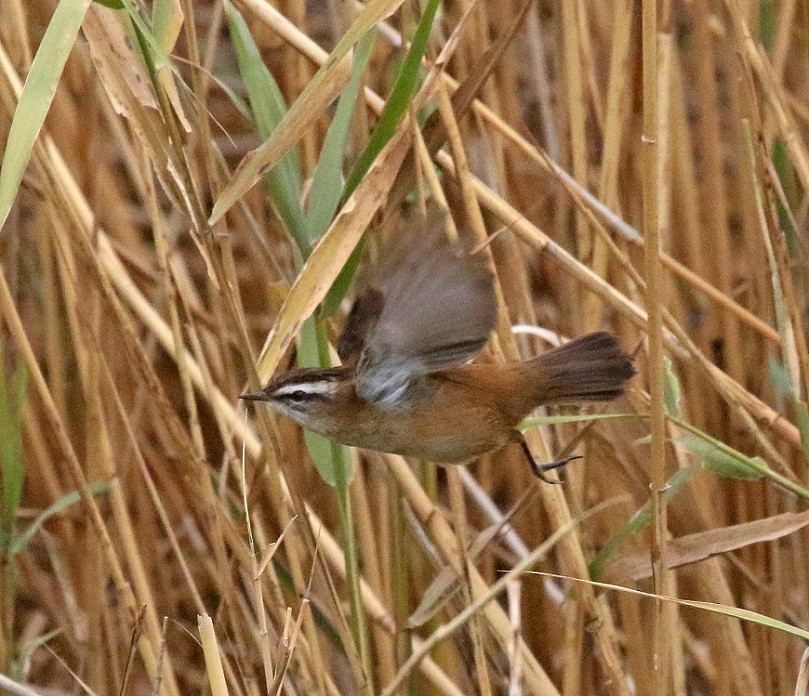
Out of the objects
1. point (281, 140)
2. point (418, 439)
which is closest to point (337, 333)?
point (418, 439)

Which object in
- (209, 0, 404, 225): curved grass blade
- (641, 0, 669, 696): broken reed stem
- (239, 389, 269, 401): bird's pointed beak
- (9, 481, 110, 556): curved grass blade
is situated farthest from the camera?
(9, 481, 110, 556): curved grass blade

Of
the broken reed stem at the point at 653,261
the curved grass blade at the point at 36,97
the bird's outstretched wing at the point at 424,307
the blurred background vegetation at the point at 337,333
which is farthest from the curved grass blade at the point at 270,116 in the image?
the broken reed stem at the point at 653,261

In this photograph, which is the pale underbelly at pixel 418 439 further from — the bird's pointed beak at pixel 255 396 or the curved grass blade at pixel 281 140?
the curved grass blade at pixel 281 140

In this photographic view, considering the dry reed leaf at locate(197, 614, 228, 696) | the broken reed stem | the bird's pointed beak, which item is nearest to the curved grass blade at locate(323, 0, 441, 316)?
the bird's pointed beak

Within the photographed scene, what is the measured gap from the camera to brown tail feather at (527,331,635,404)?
1.41 m

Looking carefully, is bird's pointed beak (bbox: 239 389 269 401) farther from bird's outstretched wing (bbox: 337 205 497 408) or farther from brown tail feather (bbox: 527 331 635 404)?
brown tail feather (bbox: 527 331 635 404)

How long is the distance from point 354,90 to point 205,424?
1380mm

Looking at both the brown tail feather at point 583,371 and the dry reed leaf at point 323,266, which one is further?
the brown tail feather at point 583,371

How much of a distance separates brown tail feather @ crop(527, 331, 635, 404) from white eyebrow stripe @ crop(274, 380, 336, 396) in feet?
0.99

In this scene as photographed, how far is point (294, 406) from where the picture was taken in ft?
4.51

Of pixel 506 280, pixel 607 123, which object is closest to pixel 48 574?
pixel 506 280

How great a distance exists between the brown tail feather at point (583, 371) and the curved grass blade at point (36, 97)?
73cm

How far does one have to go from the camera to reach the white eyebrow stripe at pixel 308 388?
1.35 meters

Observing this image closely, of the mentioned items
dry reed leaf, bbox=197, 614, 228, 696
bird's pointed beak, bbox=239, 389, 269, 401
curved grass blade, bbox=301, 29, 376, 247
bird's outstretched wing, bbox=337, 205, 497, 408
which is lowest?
dry reed leaf, bbox=197, 614, 228, 696
